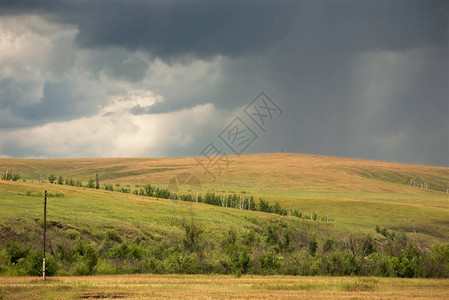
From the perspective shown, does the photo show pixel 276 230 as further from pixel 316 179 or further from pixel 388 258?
pixel 316 179

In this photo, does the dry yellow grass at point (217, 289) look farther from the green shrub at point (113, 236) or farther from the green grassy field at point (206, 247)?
the green shrub at point (113, 236)

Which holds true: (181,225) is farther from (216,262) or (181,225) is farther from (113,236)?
(216,262)

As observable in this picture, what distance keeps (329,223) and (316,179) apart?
3593 inches

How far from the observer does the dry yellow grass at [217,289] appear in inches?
1276

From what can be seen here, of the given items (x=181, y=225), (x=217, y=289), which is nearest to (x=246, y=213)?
(x=181, y=225)

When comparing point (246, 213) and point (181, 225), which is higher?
point (246, 213)

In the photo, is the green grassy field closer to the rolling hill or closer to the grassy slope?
the rolling hill

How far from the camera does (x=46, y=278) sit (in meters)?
41.5

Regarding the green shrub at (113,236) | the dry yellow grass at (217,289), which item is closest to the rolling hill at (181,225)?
the green shrub at (113,236)

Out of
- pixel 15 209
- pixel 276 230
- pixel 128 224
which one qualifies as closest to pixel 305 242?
pixel 276 230

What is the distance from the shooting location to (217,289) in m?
35.5

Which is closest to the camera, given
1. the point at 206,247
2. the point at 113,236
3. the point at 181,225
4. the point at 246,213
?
the point at 206,247

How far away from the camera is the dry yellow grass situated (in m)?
32.4

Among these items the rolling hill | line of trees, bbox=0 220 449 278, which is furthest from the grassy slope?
line of trees, bbox=0 220 449 278
